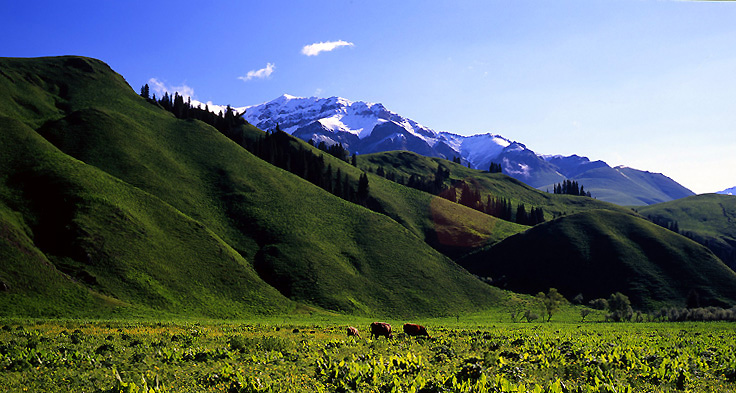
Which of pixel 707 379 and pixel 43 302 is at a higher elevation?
pixel 707 379

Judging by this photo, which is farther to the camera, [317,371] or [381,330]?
[381,330]

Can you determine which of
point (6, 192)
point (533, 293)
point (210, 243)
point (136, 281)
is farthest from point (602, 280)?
point (6, 192)

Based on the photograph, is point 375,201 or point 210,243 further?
point 375,201

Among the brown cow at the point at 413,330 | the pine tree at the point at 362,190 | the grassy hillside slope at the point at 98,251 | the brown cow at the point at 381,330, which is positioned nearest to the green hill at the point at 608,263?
the pine tree at the point at 362,190

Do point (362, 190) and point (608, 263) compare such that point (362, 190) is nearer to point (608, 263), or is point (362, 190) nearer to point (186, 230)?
point (608, 263)

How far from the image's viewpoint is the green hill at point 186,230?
72.9m

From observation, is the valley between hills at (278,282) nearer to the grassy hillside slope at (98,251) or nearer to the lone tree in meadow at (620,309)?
the grassy hillside slope at (98,251)

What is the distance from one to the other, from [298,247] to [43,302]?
58.8m

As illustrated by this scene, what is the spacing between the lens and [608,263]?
490 feet

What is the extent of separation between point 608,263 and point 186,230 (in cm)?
13541

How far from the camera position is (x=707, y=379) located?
64.6 feet

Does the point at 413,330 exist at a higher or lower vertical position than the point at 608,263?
lower

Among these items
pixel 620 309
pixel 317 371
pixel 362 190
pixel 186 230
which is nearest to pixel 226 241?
pixel 186 230

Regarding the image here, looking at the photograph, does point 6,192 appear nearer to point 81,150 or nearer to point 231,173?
point 81,150
